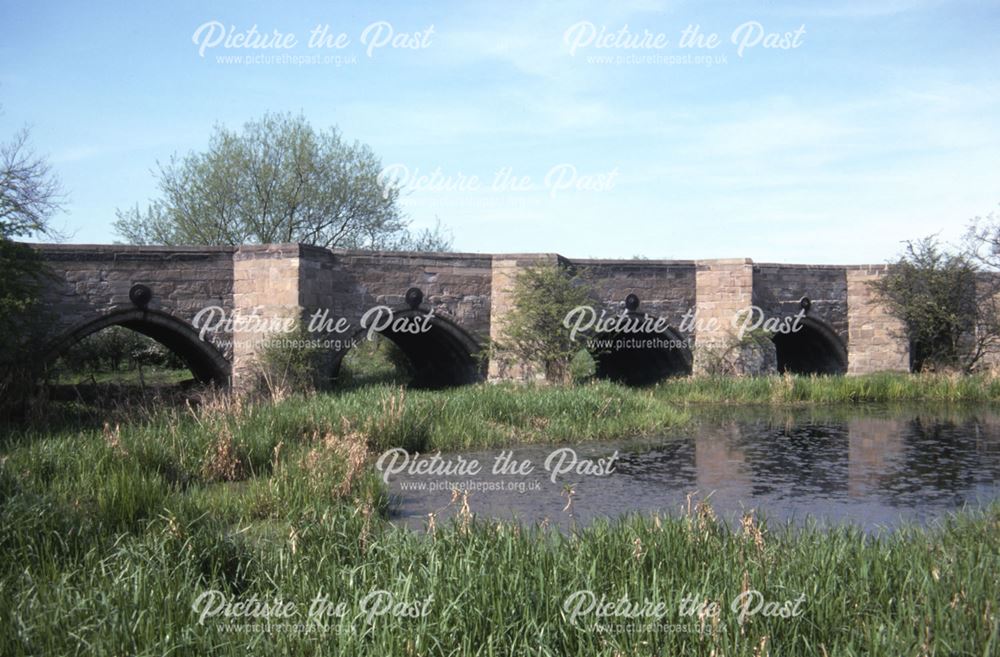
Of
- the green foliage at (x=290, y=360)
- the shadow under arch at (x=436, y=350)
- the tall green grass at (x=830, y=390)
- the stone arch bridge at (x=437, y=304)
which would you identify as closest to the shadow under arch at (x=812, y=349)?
the stone arch bridge at (x=437, y=304)

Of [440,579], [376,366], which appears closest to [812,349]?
[376,366]

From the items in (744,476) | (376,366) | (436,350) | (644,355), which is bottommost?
(744,476)

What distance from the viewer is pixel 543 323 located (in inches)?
714

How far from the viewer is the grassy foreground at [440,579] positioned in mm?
4410

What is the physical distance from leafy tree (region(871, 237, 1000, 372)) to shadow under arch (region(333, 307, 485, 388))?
10.7 metres

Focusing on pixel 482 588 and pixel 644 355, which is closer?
pixel 482 588

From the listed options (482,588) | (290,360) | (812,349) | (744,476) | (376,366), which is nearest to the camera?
(482,588)

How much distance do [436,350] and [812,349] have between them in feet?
34.6

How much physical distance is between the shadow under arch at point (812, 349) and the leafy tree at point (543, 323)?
260 inches

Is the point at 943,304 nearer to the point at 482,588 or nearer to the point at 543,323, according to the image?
the point at 543,323

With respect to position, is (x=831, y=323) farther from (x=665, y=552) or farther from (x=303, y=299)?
(x=665, y=552)

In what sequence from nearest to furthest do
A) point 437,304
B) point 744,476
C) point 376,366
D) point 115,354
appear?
point 744,476 → point 437,304 → point 115,354 → point 376,366

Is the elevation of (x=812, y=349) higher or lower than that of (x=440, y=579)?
higher

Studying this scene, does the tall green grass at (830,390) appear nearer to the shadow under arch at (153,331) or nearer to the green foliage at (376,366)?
the green foliage at (376,366)
